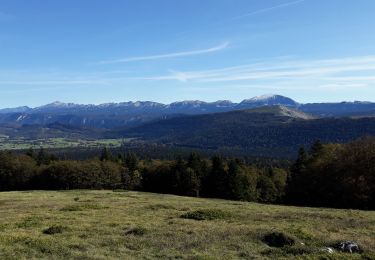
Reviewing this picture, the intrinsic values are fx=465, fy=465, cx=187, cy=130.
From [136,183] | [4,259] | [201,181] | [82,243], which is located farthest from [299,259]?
[136,183]

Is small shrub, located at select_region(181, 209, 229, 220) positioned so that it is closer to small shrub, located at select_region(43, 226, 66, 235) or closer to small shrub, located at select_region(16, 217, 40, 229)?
small shrub, located at select_region(43, 226, 66, 235)

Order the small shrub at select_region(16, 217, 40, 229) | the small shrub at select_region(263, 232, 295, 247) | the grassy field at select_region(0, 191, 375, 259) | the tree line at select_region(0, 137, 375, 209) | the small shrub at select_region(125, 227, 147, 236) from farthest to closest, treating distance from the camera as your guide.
Answer: the tree line at select_region(0, 137, 375, 209) → the small shrub at select_region(16, 217, 40, 229) → the small shrub at select_region(125, 227, 147, 236) → the small shrub at select_region(263, 232, 295, 247) → the grassy field at select_region(0, 191, 375, 259)

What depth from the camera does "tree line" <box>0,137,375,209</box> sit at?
79.6 m

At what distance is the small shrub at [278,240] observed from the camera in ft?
87.9

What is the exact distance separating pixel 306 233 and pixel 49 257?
15459 millimetres

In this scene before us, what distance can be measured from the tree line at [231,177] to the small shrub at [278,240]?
54202 millimetres

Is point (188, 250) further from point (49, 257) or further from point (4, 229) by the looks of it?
point (4, 229)

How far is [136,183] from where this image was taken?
13200cm

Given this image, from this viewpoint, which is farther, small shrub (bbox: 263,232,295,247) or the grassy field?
small shrub (bbox: 263,232,295,247)

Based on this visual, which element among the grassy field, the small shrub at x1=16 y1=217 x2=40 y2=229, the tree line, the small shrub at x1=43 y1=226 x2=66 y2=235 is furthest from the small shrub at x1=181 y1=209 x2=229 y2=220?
the tree line

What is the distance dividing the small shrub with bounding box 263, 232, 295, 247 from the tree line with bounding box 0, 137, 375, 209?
5420 cm

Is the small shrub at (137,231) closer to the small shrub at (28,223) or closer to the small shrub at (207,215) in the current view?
the small shrub at (207,215)

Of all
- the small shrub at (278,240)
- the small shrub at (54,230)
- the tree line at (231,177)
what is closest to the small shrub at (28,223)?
the small shrub at (54,230)

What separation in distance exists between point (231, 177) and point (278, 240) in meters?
86.9
